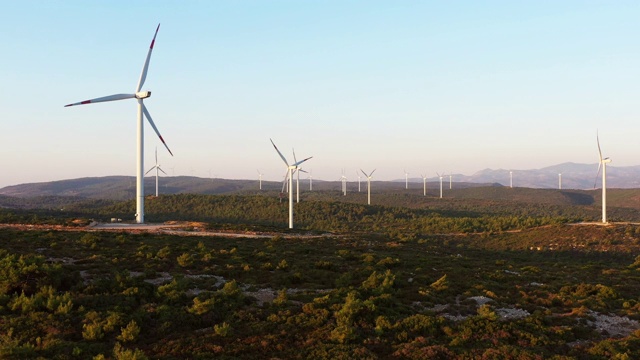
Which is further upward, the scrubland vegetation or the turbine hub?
the turbine hub

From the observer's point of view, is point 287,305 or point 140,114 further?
point 140,114

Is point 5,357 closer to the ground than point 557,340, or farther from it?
farther from it

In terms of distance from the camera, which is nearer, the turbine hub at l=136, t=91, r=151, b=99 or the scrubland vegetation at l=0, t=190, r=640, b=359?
the scrubland vegetation at l=0, t=190, r=640, b=359

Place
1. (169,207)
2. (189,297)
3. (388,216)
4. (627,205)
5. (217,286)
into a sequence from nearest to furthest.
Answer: (189,297) < (217,286) < (388,216) < (169,207) < (627,205)

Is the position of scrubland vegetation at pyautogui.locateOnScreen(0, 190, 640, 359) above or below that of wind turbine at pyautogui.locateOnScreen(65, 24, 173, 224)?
below

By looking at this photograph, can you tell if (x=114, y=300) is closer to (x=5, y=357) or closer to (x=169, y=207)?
(x=5, y=357)

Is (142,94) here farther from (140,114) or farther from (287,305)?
(287,305)

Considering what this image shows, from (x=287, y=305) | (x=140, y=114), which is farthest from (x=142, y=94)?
(x=287, y=305)

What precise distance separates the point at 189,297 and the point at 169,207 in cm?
12961

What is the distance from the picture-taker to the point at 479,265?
41531 mm

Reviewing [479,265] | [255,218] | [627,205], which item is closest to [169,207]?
[255,218]

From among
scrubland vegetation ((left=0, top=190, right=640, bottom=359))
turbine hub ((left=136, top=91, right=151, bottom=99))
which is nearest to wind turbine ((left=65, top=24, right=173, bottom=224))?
turbine hub ((left=136, top=91, right=151, bottom=99))

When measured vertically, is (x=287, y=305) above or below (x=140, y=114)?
below

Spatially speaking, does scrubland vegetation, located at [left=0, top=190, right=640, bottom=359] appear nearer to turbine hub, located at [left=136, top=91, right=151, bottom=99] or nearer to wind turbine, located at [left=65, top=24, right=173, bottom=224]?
wind turbine, located at [left=65, top=24, right=173, bottom=224]
